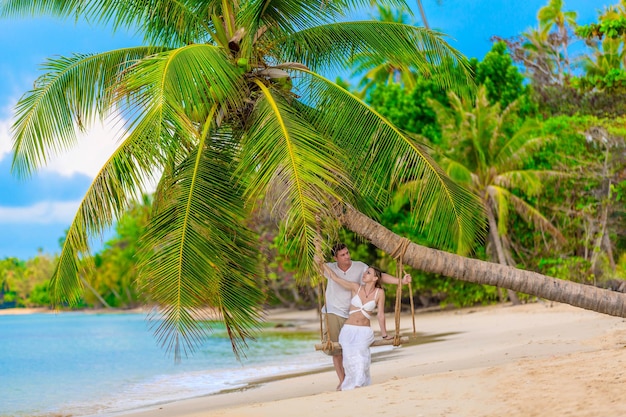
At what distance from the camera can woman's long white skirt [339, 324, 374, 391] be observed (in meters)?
7.38

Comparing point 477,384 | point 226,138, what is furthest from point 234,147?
point 477,384

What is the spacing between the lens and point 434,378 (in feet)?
23.0

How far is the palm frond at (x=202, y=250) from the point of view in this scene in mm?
6586

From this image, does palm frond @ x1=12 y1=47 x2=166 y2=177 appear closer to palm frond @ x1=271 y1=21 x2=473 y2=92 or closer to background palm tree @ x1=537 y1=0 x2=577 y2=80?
palm frond @ x1=271 y1=21 x2=473 y2=92

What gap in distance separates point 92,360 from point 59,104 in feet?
55.1

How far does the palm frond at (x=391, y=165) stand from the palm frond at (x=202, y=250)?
1.35 meters

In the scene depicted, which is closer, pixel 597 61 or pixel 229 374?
pixel 229 374

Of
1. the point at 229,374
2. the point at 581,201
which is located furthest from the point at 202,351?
the point at 581,201

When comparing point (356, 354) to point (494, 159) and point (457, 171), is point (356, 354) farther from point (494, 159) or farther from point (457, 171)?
point (494, 159)

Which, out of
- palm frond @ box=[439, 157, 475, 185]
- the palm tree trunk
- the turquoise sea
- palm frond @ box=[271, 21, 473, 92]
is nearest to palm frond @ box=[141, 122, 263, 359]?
the palm tree trunk

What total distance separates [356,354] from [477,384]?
1.54 metres

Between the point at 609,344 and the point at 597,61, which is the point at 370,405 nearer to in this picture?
the point at 609,344

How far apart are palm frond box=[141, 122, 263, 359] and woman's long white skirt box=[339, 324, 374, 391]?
1.00 metres

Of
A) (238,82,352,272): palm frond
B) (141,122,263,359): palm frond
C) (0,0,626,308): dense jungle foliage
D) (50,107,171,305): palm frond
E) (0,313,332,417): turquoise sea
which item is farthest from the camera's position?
(0,0,626,308): dense jungle foliage
